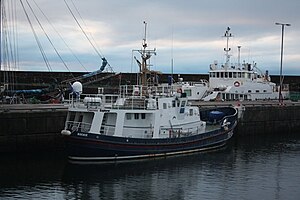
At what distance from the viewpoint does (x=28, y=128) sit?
31234 millimetres

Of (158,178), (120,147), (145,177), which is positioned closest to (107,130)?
(120,147)

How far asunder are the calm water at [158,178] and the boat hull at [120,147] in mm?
597

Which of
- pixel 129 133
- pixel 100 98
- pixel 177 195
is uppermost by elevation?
pixel 100 98

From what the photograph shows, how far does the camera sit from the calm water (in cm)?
2341

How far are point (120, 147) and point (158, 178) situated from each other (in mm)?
3888

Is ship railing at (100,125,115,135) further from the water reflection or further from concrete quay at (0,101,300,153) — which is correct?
concrete quay at (0,101,300,153)

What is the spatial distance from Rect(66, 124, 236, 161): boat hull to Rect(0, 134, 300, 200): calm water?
23.5 inches

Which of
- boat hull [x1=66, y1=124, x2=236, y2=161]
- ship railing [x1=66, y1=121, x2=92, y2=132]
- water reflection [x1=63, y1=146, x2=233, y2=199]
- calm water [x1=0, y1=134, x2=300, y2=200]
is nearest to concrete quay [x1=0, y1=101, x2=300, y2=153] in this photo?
calm water [x1=0, y1=134, x2=300, y2=200]

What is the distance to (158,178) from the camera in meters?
26.7

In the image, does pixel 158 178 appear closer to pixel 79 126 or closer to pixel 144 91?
pixel 79 126

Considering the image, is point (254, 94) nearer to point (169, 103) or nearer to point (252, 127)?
point (252, 127)

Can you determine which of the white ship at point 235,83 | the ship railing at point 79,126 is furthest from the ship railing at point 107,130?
the white ship at point 235,83

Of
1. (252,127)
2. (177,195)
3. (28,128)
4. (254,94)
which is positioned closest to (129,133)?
(28,128)

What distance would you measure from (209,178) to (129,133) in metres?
6.48
